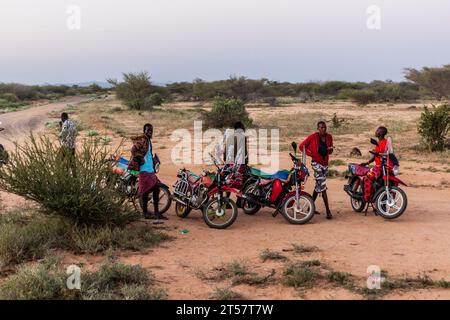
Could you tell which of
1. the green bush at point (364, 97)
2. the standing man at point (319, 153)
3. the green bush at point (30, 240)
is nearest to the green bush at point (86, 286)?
→ the green bush at point (30, 240)

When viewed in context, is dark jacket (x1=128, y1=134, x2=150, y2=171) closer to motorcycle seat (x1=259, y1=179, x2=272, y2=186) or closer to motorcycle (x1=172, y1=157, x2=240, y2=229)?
motorcycle (x1=172, y1=157, x2=240, y2=229)

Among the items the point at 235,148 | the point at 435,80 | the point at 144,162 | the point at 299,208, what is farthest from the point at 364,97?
the point at 144,162

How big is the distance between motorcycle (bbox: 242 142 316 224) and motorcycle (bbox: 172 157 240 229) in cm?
43

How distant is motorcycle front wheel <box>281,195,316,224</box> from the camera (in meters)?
7.86

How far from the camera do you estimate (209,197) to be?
26.6 ft

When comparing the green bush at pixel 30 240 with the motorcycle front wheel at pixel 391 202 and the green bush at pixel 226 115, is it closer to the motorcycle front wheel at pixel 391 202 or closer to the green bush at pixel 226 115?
the motorcycle front wheel at pixel 391 202

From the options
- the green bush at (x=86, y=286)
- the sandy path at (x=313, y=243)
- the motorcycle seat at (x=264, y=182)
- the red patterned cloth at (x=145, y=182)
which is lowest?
the sandy path at (x=313, y=243)

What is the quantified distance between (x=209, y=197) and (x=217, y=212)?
1.44 feet

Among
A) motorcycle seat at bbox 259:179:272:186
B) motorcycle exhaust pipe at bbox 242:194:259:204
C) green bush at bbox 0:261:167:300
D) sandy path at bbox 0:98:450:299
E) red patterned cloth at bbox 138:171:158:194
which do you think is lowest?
sandy path at bbox 0:98:450:299

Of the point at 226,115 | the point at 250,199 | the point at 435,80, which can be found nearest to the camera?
the point at 250,199

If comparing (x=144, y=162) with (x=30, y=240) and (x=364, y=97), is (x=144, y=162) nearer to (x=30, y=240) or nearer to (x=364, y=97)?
(x=30, y=240)

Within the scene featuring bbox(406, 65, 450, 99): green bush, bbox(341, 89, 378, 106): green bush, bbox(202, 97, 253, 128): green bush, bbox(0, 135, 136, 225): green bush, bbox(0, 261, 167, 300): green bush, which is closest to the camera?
bbox(0, 261, 167, 300): green bush

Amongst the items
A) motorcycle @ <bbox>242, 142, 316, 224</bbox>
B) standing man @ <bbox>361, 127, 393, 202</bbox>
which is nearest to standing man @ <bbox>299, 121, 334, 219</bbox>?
motorcycle @ <bbox>242, 142, 316, 224</bbox>

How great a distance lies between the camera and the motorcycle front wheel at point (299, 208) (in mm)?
7863
